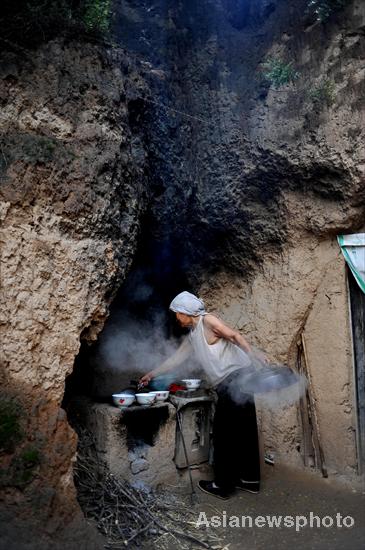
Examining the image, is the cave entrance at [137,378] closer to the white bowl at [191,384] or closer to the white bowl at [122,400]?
the white bowl at [122,400]

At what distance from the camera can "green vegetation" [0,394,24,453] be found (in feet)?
10.2

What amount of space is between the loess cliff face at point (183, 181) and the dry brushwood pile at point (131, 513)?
61 centimetres

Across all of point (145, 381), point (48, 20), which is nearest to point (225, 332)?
point (145, 381)

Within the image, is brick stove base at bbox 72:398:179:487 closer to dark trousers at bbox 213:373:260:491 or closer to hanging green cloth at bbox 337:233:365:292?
dark trousers at bbox 213:373:260:491

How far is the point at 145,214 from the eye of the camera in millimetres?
5141

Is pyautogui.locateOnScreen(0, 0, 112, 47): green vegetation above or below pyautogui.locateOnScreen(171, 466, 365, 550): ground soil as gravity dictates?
above

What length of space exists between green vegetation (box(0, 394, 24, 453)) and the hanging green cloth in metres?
3.38

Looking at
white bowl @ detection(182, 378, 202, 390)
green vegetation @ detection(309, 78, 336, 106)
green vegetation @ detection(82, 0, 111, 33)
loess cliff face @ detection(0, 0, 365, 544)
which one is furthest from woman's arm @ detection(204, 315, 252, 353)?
green vegetation @ detection(82, 0, 111, 33)

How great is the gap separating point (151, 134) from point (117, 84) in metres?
0.76

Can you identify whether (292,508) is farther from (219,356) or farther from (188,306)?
(188,306)

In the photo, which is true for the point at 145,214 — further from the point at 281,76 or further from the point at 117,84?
the point at 281,76

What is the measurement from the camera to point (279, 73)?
5.32m

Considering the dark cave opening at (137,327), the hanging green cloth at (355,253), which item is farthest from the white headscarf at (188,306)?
the hanging green cloth at (355,253)

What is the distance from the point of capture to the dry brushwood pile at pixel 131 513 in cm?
367
